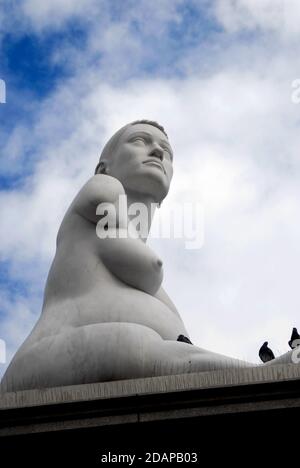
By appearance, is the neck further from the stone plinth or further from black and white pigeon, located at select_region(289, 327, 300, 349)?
the stone plinth

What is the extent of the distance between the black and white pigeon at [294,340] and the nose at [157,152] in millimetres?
3068

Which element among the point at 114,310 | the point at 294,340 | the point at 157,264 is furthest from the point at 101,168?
the point at 294,340

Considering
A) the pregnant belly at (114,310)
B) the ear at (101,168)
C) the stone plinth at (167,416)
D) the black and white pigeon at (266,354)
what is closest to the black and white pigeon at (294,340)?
the black and white pigeon at (266,354)

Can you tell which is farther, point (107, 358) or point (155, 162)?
point (155, 162)

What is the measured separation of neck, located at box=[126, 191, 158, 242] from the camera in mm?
8836

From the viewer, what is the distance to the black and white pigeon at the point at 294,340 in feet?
20.8

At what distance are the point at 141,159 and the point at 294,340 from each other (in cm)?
311

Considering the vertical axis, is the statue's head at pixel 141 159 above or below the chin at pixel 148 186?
above

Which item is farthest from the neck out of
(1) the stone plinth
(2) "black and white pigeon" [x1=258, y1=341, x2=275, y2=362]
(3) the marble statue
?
(1) the stone plinth

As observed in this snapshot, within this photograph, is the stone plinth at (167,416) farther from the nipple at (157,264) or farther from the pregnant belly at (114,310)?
the nipple at (157,264)

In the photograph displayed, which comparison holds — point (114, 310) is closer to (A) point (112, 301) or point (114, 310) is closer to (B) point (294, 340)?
(A) point (112, 301)

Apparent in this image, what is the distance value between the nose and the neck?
41cm

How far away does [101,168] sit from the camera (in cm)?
937

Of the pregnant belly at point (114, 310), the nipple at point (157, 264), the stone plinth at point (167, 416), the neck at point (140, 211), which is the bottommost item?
the stone plinth at point (167, 416)
